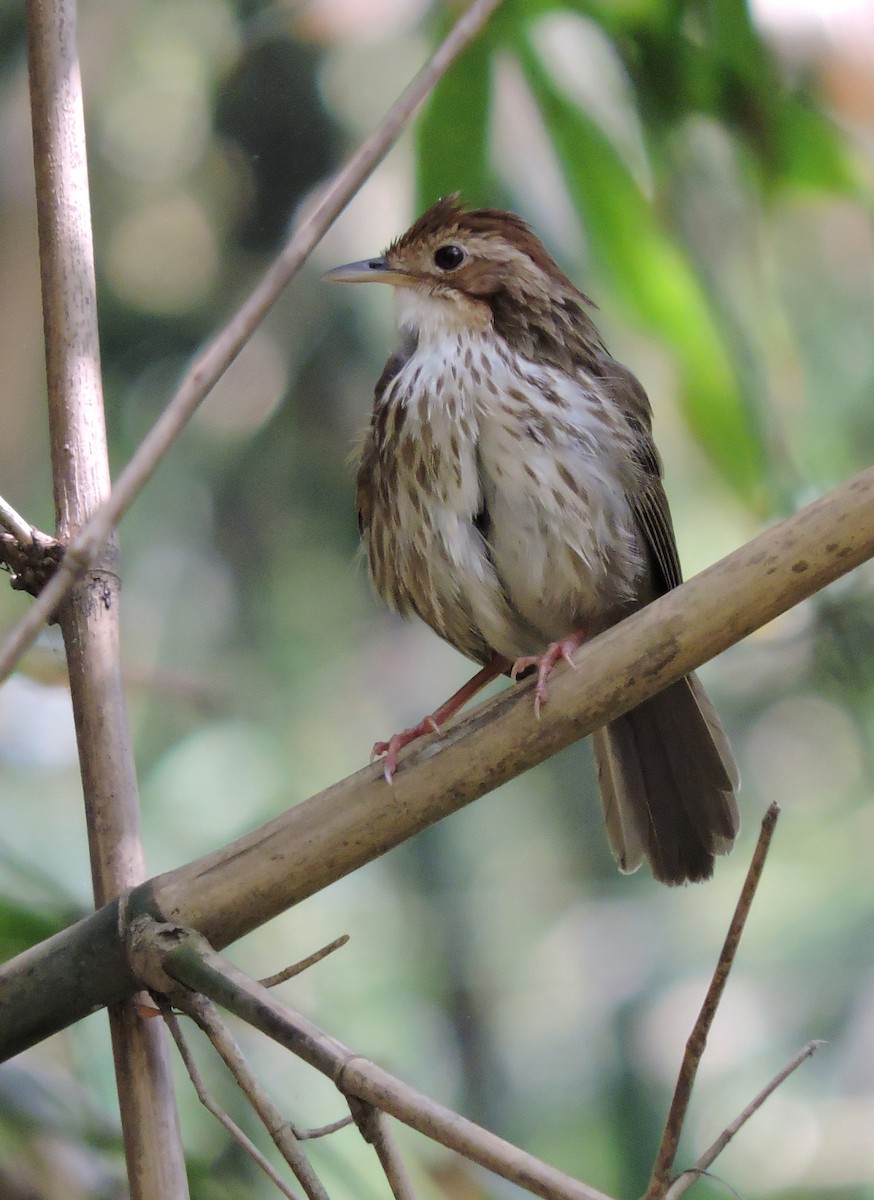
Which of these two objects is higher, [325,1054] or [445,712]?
[445,712]

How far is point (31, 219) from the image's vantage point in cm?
384

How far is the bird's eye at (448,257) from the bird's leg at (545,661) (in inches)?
31.3

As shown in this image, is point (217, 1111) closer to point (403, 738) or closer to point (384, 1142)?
point (384, 1142)

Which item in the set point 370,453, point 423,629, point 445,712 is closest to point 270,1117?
point 445,712

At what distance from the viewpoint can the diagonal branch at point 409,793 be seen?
1.70 m

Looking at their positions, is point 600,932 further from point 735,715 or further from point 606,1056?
point 735,715

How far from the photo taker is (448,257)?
2834 millimetres

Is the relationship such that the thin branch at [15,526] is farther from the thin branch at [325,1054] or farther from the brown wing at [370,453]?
the brown wing at [370,453]

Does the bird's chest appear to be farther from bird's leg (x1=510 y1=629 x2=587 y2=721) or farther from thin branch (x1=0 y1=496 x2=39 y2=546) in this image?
thin branch (x1=0 y1=496 x2=39 y2=546)

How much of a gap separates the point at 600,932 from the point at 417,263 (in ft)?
7.14

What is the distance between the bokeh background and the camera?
305 cm

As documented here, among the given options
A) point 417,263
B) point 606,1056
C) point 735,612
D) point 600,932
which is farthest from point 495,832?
point 735,612

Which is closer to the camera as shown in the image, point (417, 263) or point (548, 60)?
point (417, 263)

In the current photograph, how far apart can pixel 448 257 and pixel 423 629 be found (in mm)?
1794
